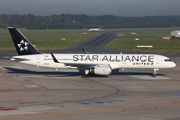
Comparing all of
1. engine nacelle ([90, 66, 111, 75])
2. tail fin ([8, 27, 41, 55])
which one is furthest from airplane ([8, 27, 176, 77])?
engine nacelle ([90, 66, 111, 75])

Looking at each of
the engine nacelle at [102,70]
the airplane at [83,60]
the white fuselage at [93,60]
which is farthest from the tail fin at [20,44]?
the engine nacelle at [102,70]

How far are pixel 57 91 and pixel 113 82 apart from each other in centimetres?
1008

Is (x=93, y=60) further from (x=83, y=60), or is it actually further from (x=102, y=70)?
(x=102, y=70)

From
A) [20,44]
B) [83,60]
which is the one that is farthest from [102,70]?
[20,44]

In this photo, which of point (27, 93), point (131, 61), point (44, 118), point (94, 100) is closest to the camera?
point (44, 118)

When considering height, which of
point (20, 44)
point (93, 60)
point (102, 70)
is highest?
point (20, 44)

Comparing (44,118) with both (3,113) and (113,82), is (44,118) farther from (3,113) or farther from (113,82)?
(113,82)

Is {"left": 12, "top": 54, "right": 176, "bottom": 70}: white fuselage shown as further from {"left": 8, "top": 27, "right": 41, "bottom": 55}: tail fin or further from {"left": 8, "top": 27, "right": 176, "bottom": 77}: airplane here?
{"left": 8, "top": 27, "right": 41, "bottom": 55}: tail fin

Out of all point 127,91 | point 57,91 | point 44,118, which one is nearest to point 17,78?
point 57,91

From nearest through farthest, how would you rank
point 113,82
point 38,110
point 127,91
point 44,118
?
point 44,118 < point 38,110 < point 127,91 < point 113,82

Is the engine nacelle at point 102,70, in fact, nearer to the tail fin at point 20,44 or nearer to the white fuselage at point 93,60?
the white fuselage at point 93,60

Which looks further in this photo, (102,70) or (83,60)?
(83,60)

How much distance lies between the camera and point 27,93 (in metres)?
40.1

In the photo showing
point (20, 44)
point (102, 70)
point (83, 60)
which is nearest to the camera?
point (102, 70)
